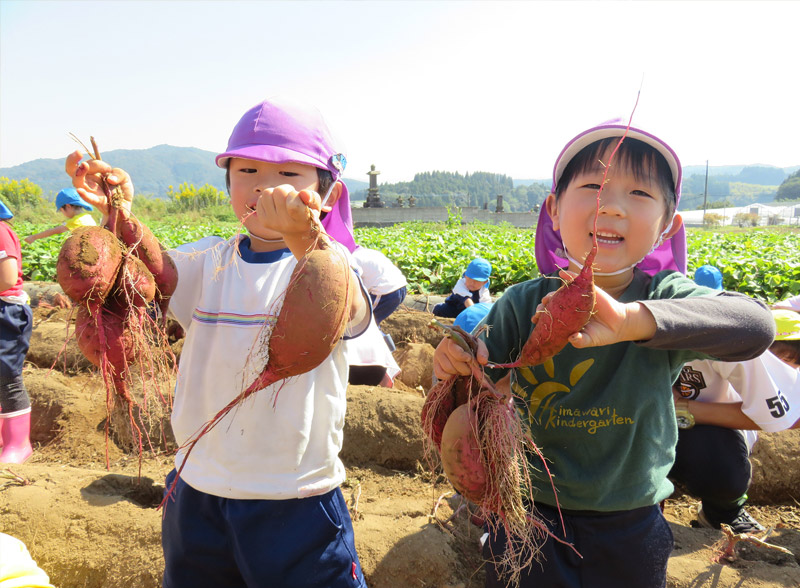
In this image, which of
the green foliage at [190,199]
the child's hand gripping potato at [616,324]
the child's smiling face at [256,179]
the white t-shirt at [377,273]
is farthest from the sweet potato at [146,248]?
the green foliage at [190,199]

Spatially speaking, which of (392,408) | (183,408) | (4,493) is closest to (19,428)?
(4,493)

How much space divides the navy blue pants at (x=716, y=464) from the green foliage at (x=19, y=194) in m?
32.9

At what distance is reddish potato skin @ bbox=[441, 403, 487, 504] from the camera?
132 cm

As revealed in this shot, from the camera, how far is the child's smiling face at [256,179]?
1.50 m

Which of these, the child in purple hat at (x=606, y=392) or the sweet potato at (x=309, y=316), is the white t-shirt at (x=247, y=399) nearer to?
the sweet potato at (x=309, y=316)

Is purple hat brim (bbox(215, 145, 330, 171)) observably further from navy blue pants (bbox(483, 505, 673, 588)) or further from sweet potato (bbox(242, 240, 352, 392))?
navy blue pants (bbox(483, 505, 673, 588))

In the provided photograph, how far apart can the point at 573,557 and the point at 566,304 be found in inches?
34.1

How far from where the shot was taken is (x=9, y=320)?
143 inches

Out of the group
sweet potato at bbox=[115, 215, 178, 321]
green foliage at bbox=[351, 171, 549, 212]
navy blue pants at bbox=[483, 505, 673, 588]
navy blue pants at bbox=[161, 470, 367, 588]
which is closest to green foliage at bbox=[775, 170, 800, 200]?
green foliage at bbox=[351, 171, 549, 212]

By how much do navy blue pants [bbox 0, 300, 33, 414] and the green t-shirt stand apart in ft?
12.4

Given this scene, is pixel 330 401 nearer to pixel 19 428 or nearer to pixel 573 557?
pixel 573 557

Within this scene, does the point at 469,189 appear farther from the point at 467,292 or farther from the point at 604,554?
the point at 604,554

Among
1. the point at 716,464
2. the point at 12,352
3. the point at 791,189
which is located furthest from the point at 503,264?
the point at 791,189

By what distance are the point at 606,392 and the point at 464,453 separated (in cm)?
47
